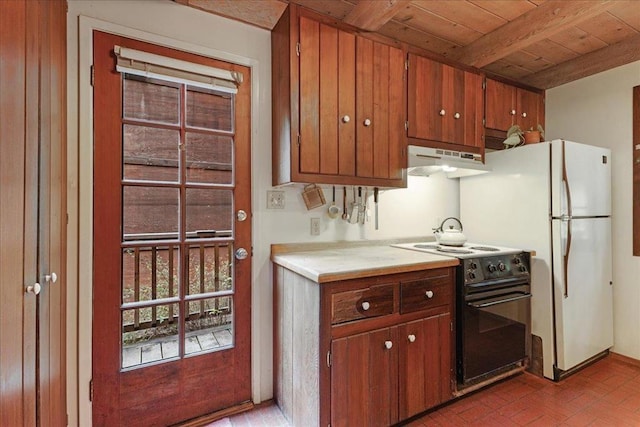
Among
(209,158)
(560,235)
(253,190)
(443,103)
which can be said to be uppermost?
(443,103)

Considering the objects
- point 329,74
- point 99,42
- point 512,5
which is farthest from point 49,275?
point 512,5

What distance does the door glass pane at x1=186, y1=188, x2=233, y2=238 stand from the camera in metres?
1.74

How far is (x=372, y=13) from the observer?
177 centimetres

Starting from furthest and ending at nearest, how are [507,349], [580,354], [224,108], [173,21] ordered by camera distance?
[580,354]
[507,349]
[224,108]
[173,21]

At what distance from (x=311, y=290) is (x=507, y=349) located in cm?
152

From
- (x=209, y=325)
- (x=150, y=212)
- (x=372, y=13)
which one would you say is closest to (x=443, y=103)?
(x=372, y=13)

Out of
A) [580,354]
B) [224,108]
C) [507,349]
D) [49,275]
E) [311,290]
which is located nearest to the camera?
[49,275]

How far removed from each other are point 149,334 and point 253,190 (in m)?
1.00

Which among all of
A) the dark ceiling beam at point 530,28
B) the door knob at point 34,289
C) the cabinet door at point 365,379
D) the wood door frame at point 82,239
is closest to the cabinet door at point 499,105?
the dark ceiling beam at point 530,28

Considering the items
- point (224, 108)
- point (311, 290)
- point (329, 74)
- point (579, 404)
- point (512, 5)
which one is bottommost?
point (579, 404)

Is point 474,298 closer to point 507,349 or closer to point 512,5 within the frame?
point 507,349

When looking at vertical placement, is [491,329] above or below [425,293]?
below

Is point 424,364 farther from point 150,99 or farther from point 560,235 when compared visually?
point 150,99

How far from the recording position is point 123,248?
5.17 feet
